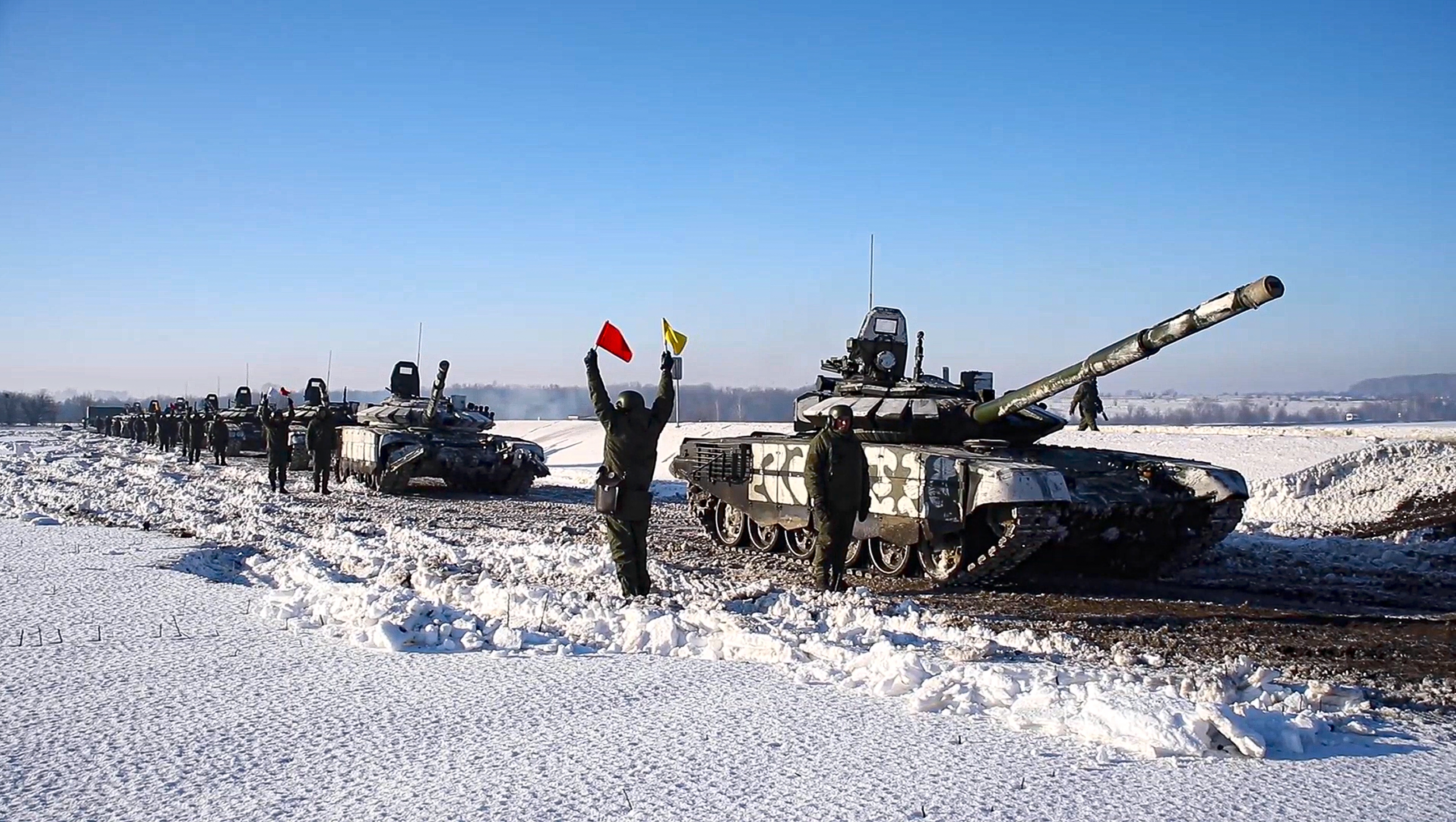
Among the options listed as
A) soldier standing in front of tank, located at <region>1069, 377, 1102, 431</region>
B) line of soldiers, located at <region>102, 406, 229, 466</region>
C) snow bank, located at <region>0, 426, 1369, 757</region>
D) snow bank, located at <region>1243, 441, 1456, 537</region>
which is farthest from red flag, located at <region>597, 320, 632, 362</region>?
line of soldiers, located at <region>102, 406, 229, 466</region>

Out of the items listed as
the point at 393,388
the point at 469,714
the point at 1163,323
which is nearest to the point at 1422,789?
the point at 469,714

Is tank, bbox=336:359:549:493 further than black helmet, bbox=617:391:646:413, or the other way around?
tank, bbox=336:359:549:493

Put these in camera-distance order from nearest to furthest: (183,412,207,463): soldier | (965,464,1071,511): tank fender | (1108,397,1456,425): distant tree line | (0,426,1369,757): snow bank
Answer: (0,426,1369,757): snow bank
(965,464,1071,511): tank fender
(183,412,207,463): soldier
(1108,397,1456,425): distant tree line

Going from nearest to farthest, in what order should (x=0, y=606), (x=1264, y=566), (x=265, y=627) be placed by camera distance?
(x=265, y=627)
(x=0, y=606)
(x=1264, y=566)

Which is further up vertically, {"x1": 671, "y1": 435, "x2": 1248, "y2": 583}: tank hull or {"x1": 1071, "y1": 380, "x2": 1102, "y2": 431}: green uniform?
{"x1": 1071, "y1": 380, "x2": 1102, "y2": 431}: green uniform

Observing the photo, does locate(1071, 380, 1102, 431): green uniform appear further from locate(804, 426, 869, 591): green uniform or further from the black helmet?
the black helmet

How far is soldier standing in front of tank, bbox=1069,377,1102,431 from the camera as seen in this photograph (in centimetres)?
2519

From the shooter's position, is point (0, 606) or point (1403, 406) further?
point (1403, 406)

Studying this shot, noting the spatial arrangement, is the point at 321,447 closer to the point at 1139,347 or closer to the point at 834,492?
the point at 834,492

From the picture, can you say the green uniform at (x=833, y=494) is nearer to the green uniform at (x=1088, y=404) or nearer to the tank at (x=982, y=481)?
the tank at (x=982, y=481)

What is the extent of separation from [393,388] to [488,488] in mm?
5311

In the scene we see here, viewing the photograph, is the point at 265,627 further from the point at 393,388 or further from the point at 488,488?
the point at 393,388

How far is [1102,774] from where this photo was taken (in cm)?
442

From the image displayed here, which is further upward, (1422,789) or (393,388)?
(393,388)
